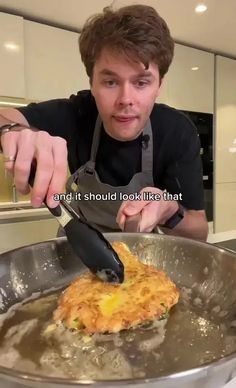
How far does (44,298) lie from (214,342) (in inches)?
12.1

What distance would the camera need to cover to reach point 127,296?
607mm

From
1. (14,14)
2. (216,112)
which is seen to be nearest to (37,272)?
(14,14)

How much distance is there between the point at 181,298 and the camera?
66 centimetres

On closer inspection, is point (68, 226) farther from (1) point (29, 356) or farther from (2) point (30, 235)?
(2) point (30, 235)

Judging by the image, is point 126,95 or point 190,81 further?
point 190,81

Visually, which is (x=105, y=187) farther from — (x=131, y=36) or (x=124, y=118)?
(x=131, y=36)

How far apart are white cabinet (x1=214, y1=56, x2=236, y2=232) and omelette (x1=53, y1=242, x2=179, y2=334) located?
264 centimetres

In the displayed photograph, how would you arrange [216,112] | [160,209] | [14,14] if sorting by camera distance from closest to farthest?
[160,209]
[14,14]
[216,112]

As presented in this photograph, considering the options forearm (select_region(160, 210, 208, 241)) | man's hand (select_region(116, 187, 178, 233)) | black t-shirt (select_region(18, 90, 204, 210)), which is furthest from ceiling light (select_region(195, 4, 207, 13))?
man's hand (select_region(116, 187, 178, 233))

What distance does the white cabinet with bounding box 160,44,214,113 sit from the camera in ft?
9.25

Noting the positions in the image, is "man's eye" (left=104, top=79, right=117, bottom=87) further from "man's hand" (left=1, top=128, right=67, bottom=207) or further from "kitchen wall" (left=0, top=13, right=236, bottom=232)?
"kitchen wall" (left=0, top=13, right=236, bottom=232)

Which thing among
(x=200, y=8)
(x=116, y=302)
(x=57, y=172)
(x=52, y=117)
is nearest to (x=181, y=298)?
(x=116, y=302)

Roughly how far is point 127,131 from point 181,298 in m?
0.49

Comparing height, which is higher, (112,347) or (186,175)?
(186,175)
